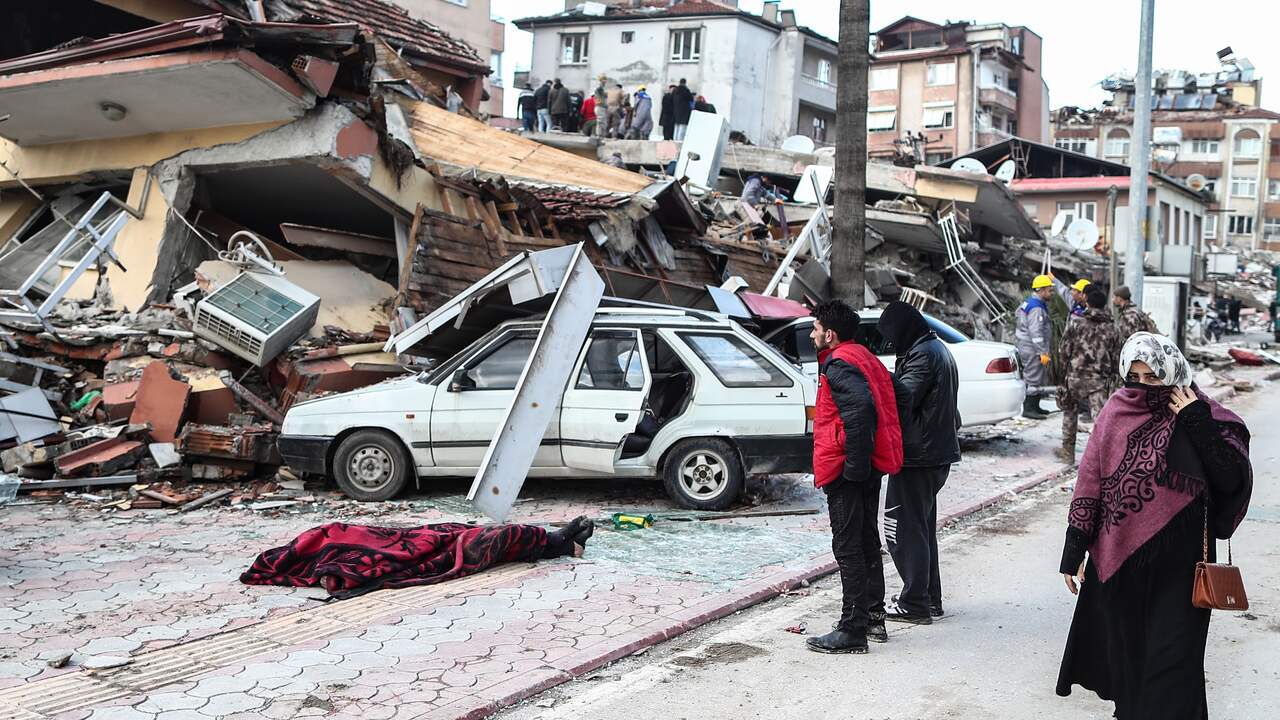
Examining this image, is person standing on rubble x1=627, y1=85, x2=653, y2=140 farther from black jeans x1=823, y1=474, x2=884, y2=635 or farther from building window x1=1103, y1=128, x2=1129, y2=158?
building window x1=1103, y1=128, x2=1129, y2=158

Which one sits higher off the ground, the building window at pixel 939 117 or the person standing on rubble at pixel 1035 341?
the building window at pixel 939 117

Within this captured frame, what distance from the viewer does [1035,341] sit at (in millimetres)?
15469

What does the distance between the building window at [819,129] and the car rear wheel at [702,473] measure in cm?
4721

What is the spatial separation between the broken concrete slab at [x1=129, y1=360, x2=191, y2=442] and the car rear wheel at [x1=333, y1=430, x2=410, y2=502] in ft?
6.31

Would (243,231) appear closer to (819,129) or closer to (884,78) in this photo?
(819,129)

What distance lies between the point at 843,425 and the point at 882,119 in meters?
59.6

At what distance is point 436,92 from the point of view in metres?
18.0

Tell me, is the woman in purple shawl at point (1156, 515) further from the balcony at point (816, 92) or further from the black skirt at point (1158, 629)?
the balcony at point (816, 92)

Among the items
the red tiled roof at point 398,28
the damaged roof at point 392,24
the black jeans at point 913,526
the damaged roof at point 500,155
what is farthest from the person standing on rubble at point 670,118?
the black jeans at point 913,526

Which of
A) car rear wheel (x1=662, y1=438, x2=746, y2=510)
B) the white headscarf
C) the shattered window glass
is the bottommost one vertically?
car rear wheel (x1=662, y1=438, x2=746, y2=510)

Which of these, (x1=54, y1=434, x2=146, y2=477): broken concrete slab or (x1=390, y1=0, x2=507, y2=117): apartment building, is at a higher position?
(x1=390, y1=0, x2=507, y2=117): apartment building

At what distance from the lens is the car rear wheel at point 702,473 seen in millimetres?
9148

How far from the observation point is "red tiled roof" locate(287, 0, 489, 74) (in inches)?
677

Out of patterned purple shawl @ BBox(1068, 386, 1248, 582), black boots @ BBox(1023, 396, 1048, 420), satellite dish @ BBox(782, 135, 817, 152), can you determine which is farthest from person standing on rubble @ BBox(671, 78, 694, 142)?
patterned purple shawl @ BBox(1068, 386, 1248, 582)
